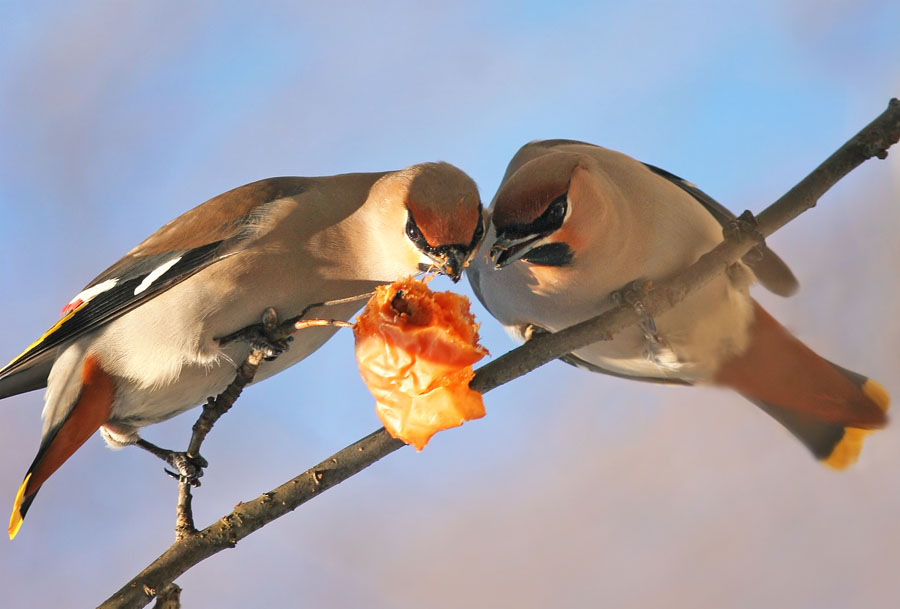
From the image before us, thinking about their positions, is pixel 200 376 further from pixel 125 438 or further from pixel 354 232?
pixel 354 232

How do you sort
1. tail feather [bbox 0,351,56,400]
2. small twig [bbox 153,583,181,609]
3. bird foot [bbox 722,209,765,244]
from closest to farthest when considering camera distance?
small twig [bbox 153,583,181,609] → bird foot [bbox 722,209,765,244] → tail feather [bbox 0,351,56,400]

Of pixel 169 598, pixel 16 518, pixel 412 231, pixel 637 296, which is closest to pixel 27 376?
pixel 16 518

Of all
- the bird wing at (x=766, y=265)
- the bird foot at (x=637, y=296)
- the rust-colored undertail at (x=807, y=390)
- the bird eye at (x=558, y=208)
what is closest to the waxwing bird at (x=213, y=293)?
the bird eye at (x=558, y=208)

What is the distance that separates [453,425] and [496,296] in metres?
0.78

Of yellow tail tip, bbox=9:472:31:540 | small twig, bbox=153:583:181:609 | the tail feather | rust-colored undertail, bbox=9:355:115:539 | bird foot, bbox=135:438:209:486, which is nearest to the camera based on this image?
small twig, bbox=153:583:181:609

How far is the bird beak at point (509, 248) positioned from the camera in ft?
6.94

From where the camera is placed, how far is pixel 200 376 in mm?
2322

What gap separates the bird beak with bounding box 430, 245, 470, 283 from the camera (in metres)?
2.09

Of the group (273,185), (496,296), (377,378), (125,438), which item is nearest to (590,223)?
(496,296)

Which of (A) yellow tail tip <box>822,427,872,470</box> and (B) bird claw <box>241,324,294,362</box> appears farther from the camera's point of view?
(A) yellow tail tip <box>822,427,872,470</box>

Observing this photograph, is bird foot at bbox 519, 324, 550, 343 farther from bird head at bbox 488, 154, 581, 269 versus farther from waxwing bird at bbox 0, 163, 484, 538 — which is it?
waxwing bird at bbox 0, 163, 484, 538

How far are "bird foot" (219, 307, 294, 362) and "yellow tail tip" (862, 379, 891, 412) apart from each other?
59.8 inches

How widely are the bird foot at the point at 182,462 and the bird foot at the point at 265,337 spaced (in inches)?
11.4

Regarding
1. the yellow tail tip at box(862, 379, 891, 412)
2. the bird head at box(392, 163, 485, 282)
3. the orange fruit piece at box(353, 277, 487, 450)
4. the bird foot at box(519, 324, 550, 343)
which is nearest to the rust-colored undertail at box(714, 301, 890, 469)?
the yellow tail tip at box(862, 379, 891, 412)
